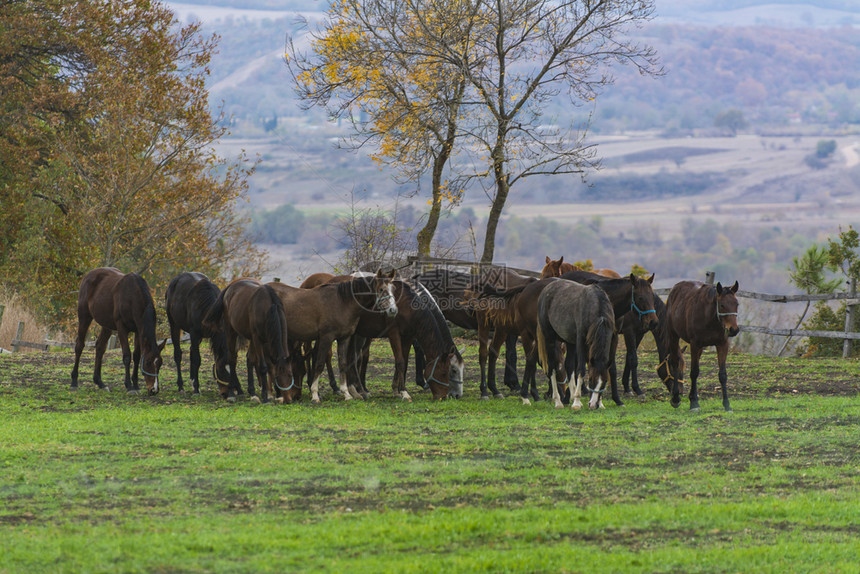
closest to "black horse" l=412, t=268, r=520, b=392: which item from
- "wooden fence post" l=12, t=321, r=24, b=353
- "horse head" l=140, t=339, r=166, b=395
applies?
"horse head" l=140, t=339, r=166, b=395

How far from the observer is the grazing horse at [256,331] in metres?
12.8

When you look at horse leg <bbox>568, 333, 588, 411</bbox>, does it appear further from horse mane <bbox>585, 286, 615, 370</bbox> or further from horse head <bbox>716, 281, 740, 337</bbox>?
horse head <bbox>716, 281, 740, 337</bbox>

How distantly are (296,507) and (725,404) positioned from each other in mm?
7212

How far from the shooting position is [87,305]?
1496 cm

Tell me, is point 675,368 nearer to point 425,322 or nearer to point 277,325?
point 425,322

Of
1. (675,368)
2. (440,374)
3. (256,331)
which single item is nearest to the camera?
(675,368)

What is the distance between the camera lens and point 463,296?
1579 centimetres

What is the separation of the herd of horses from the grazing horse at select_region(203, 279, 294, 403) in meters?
0.02

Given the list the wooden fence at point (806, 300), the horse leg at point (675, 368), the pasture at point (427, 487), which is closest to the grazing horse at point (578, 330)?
the pasture at point (427, 487)

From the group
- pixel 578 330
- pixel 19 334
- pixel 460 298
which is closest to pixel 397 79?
pixel 460 298

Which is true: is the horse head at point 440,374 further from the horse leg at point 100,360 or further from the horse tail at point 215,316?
the horse leg at point 100,360

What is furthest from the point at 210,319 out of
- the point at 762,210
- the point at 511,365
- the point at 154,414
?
the point at 762,210

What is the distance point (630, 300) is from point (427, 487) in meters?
6.52

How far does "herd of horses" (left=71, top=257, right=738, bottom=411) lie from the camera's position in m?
12.2
